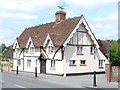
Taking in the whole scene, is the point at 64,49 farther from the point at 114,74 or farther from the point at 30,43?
the point at 114,74

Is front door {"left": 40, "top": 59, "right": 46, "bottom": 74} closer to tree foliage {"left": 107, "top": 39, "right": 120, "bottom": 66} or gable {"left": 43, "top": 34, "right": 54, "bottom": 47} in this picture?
gable {"left": 43, "top": 34, "right": 54, "bottom": 47}

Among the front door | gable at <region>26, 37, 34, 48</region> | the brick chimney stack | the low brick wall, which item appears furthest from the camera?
the brick chimney stack

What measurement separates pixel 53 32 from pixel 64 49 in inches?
216

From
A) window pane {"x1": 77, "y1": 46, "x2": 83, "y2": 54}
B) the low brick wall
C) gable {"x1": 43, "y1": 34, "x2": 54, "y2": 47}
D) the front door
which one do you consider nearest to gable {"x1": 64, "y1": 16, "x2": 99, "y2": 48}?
window pane {"x1": 77, "y1": 46, "x2": 83, "y2": 54}

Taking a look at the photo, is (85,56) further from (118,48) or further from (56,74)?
(118,48)

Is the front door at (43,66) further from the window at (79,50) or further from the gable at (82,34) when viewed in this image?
the gable at (82,34)

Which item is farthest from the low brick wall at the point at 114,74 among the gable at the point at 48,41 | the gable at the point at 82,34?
the gable at the point at 48,41

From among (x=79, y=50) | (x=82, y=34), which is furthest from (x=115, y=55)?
(x=82, y=34)

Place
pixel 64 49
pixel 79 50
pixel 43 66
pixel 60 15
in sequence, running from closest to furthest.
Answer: pixel 64 49
pixel 79 50
pixel 43 66
pixel 60 15

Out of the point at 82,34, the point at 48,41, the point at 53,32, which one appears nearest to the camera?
the point at 48,41

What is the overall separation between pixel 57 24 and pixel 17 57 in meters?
9.67

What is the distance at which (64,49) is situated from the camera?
30.8 meters

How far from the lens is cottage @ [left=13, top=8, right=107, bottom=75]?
3098cm

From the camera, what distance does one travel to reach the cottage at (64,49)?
3098 centimetres
